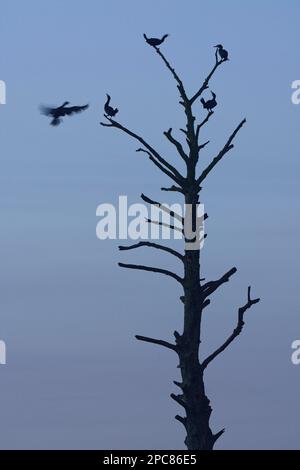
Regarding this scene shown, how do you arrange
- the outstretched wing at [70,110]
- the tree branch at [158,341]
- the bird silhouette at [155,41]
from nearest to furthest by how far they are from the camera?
the tree branch at [158,341]
the bird silhouette at [155,41]
the outstretched wing at [70,110]

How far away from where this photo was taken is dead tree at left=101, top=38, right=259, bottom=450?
96.2 feet

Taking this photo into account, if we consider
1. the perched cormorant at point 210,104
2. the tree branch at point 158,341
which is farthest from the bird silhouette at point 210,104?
the tree branch at point 158,341

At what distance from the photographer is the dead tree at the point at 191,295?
29.3 meters

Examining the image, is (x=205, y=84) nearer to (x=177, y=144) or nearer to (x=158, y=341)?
(x=177, y=144)

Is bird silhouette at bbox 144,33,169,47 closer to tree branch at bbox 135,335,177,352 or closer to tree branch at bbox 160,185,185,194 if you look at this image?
tree branch at bbox 160,185,185,194

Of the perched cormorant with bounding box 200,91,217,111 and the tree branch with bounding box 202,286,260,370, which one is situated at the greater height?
the perched cormorant with bounding box 200,91,217,111

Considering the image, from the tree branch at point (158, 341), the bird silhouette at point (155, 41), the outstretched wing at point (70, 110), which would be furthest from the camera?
the outstretched wing at point (70, 110)

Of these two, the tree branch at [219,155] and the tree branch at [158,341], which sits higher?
the tree branch at [219,155]

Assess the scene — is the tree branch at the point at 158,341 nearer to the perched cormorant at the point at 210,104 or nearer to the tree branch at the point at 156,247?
the tree branch at the point at 156,247

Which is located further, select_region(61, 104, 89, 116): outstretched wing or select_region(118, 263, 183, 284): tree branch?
select_region(61, 104, 89, 116): outstretched wing

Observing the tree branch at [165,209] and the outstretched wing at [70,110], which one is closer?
the tree branch at [165,209]

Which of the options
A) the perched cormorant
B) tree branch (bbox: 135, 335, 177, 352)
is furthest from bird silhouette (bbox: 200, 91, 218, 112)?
tree branch (bbox: 135, 335, 177, 352)
